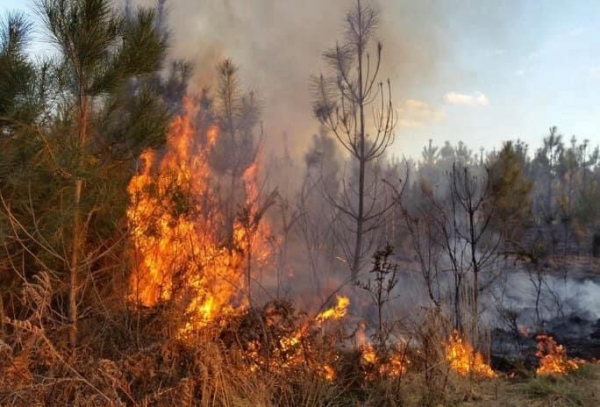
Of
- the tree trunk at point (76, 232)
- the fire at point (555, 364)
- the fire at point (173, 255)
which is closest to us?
the tree trunk at point (76, 232)

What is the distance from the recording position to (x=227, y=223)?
8.72m

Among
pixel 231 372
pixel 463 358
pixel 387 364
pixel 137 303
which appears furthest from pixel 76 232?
pixel 463 358

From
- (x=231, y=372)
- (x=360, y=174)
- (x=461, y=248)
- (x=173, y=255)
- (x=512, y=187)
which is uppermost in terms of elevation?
(x=512, y=187)

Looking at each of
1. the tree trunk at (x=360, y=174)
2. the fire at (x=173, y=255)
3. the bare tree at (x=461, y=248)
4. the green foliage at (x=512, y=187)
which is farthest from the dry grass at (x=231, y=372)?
the green foliage at (x=512, y=187)

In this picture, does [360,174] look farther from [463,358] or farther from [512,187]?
[512,187]

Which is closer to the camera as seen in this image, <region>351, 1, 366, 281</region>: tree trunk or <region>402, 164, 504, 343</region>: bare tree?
<region>402, 164, 504, 343</region>: bare tree

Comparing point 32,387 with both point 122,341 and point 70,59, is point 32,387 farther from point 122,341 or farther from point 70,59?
point 70,59

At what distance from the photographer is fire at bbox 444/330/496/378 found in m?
4.17

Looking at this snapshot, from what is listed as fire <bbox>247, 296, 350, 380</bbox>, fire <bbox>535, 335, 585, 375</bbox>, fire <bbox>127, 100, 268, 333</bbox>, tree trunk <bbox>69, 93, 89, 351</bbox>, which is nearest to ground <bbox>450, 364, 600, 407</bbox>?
fire <bbox>535, 335, 585, 375</bbox>

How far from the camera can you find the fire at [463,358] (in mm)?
4172

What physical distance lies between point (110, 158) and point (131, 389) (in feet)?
7.58

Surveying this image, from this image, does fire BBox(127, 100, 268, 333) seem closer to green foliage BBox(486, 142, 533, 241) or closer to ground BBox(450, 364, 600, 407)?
ground BBox(450, 364, 600, 407)

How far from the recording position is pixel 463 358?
439 centimetres

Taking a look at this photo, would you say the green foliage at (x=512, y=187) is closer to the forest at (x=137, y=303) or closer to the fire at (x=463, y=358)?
the forest at (x=137, y=303)
